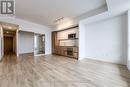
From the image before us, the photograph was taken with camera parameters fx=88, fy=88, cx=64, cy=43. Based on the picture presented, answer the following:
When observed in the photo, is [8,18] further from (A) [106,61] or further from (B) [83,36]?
(A) [106,61]

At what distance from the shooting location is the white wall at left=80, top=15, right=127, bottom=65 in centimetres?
436

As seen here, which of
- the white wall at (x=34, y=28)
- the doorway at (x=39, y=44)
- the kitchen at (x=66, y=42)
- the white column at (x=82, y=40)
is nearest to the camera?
the white column at (x=82, y=40)

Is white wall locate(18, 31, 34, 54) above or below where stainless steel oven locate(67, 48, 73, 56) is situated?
above

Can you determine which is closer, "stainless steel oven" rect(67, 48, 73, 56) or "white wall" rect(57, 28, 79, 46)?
"stainless steel oven" rect(67, 48, 73, 56)

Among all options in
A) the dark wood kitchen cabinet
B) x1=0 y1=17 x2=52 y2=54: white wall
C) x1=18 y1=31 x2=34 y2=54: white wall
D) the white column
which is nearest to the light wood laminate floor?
the white column

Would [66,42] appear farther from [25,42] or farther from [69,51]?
[25,42]

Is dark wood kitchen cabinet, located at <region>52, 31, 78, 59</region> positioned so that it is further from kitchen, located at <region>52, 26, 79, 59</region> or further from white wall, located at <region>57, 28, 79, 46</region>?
white wall, located at <region>57, 28, 79, 46</region>

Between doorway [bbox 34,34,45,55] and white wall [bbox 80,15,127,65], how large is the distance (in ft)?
13.4

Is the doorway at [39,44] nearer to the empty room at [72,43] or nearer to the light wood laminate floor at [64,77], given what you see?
the empty room at [72,43]

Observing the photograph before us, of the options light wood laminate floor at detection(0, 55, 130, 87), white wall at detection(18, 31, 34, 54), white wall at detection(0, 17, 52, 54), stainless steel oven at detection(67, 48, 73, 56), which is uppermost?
white wall at detection(0, 17, 52, 54)

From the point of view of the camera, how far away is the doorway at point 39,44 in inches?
309

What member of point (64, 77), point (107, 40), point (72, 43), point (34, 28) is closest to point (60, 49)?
point (72, 43)

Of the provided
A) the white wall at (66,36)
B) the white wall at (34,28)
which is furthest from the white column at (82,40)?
the white wall at (34,28)

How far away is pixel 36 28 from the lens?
752cm
